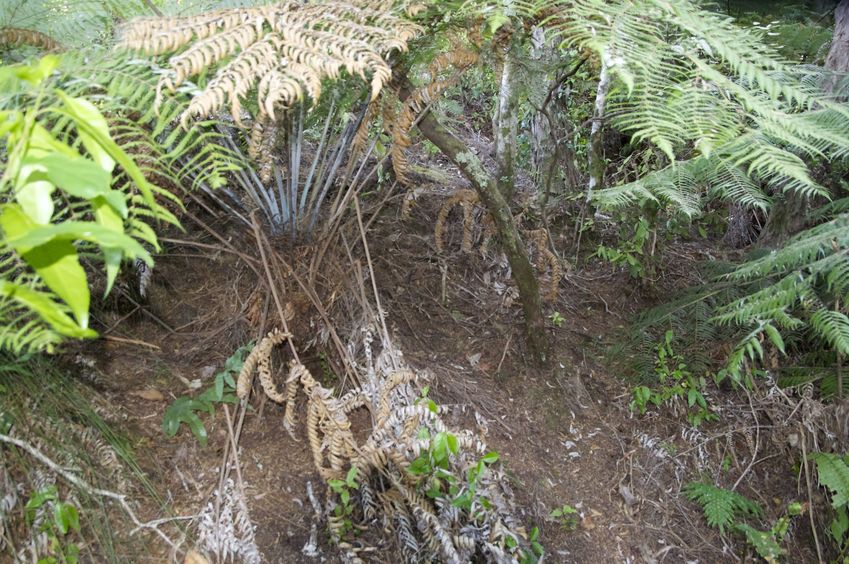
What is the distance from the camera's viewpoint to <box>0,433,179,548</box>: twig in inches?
58.8

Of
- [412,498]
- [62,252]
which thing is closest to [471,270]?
[412,498]

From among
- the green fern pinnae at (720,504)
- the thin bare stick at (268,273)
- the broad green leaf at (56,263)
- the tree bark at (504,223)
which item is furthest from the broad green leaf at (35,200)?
the green fern pinnae at (720,504)

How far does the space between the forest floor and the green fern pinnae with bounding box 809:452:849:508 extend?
0.17 metres

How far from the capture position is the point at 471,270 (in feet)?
8.77

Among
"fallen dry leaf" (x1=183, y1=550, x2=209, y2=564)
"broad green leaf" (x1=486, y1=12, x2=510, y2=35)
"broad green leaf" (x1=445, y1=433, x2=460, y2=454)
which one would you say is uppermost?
"broad green leaf" (x1=486, y1=12, x2=510, y2=35)

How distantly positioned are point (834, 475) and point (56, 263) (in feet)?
8.22

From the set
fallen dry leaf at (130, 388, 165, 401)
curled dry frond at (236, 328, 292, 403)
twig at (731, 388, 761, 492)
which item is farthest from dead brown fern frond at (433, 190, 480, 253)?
twig at (731, 388, 761, 492)

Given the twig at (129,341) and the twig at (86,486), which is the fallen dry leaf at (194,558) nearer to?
the twig at (86,486)

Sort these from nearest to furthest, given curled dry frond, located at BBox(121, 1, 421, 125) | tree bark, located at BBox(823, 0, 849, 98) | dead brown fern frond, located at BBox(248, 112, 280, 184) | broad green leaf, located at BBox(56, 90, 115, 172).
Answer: broad green leaf, located at BBox(56, 90, 115, 172) → curled dry frond, located at BBox(121, 1, 421, 125) → dead brown fern frond, located at BBox(248, 112, 280, 184) → tree bark, located at BBox(823, 0, 849, 98)

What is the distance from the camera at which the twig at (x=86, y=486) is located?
58.8 inches

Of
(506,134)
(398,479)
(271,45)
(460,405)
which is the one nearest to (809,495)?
(460,405)

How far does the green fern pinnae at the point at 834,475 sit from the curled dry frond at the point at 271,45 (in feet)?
6.89

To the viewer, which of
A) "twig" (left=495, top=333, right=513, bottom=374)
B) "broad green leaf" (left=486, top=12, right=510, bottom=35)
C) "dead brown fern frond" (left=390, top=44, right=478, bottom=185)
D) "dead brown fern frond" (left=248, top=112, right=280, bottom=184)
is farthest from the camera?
"twig" (left=495, top=333, right=513, bottom=374)

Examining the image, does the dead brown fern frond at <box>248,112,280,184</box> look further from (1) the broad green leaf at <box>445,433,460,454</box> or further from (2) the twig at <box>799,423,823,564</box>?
(2) the twig at <box>799,423,823,564</box>
